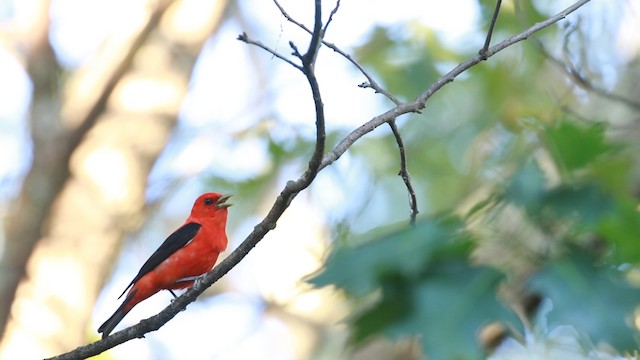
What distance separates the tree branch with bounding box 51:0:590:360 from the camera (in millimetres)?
3668

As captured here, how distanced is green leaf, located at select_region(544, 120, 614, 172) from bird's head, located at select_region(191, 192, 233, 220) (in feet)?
7.13

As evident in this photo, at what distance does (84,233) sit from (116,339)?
480 cm

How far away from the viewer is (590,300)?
4.59 meters

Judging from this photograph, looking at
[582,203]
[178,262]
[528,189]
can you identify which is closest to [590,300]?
[582,203]

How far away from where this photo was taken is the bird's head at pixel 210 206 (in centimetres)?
611

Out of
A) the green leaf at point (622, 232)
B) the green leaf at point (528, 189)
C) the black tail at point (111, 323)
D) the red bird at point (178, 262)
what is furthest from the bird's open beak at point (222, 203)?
the green leaf at point (622, 232)

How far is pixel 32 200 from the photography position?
9.01 m

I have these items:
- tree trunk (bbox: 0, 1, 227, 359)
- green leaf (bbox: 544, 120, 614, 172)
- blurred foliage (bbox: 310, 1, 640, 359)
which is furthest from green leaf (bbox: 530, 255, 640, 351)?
tree trunk (bbox: 0, 1, 227, 359)

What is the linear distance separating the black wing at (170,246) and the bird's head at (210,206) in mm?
191

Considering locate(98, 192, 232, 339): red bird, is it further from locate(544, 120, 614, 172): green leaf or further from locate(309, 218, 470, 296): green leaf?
locate(544, 120, 614, 172): green leaf

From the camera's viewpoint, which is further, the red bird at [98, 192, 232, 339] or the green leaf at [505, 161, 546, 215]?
the red bird at [98, 192, 232, 339]

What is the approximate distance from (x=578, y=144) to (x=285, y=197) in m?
2.15

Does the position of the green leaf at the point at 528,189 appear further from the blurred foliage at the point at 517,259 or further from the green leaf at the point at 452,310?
the green leaf at the point at 452,310

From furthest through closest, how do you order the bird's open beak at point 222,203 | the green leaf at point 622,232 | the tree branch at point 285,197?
the bird's open beak at point 222,203, the green leaf at point 622,232, the tree branch at point 285,197
